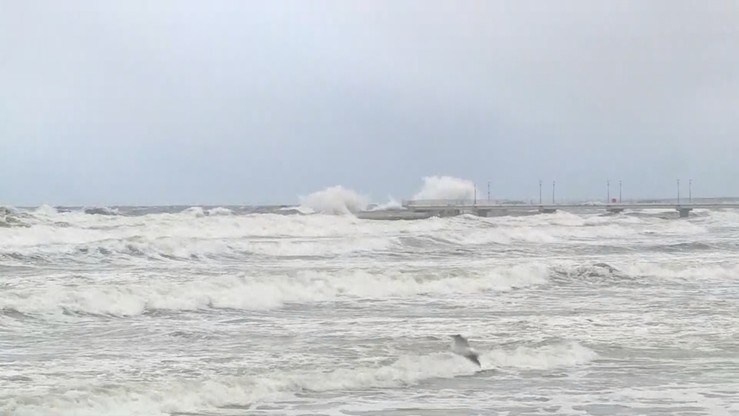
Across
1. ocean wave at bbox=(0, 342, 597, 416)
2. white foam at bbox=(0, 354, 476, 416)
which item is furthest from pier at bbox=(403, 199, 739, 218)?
Result: white foam at bbox=(0, 354, 476, 416)

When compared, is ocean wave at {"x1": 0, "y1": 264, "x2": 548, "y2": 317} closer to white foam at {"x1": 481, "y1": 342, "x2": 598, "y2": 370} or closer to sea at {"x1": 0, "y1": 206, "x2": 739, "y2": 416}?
sea at {"x1": 0, "y1": 206, "x2": 739, "y2": 416}

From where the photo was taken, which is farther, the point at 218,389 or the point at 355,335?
the point at 355,335

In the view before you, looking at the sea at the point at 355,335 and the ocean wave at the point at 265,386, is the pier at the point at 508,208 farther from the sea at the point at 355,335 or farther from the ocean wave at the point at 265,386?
the ocean wave at the point at 265,386

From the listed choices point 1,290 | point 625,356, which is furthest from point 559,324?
point 1,290

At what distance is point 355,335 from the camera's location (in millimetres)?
13000

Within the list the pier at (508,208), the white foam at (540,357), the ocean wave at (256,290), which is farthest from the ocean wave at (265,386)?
the pier at (508,208)

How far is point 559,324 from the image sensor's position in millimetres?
14406

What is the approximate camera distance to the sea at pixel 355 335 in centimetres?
876

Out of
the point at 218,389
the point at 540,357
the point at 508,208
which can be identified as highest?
the point at 508,208

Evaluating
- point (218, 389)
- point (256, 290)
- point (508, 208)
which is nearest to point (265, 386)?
point (218, 389)

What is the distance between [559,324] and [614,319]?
4.31 ft

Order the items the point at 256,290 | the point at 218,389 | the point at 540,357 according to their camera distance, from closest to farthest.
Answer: the point at 218,389, the point at 540,357, the point at 256,290

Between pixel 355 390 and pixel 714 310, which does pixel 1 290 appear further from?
pixel 714 310

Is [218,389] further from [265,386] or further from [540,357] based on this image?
[540,357]
